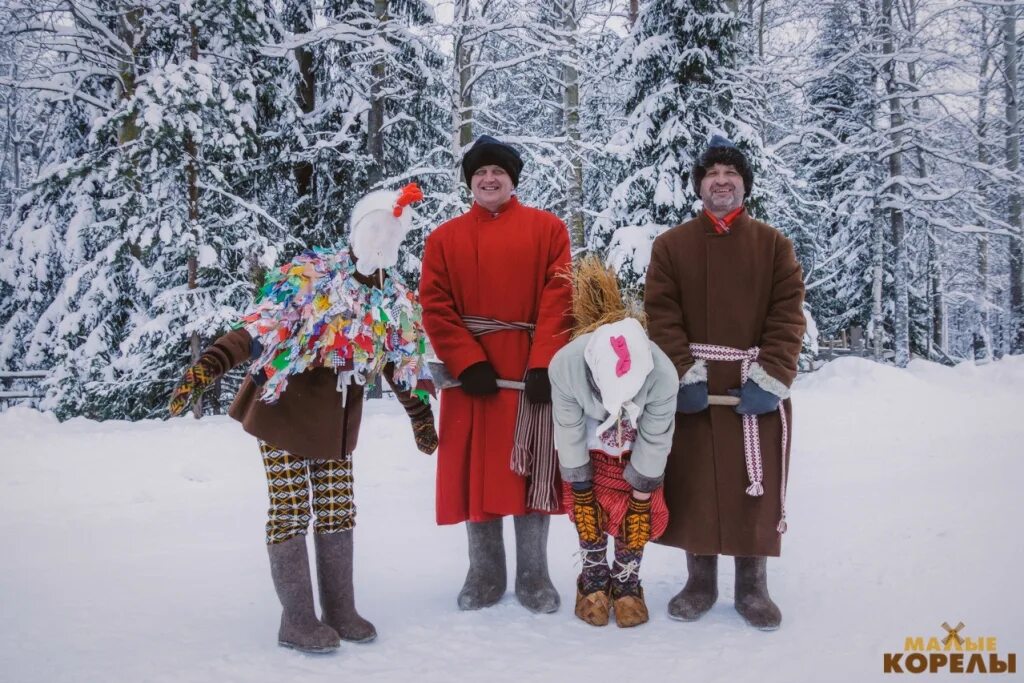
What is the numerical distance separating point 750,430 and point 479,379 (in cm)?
125

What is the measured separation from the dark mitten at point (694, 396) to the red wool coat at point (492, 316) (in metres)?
0.60

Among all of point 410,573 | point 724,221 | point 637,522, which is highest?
point 724,221

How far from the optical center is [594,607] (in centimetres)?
327

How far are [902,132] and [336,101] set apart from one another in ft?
36.7

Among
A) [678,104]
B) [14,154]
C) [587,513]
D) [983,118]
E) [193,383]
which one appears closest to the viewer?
[193,383]

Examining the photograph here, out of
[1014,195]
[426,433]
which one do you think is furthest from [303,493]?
[1014,195]

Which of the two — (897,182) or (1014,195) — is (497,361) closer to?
(897,182)

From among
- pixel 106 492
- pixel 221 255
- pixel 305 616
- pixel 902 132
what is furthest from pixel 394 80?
pixel 902 132

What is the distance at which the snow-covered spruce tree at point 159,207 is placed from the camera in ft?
28.9

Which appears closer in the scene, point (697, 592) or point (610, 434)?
point (610, 434)

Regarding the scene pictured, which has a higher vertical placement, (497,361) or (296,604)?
(497,361)

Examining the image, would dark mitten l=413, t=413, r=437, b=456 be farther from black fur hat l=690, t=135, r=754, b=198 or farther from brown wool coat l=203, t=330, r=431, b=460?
black fur hat l=690, t=135, r=754, b=198

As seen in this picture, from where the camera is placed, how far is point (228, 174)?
965 cm

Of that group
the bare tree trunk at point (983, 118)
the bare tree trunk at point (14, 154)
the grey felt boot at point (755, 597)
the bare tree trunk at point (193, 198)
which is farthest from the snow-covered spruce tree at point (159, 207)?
the bare tree trunk at point (983, 118)
